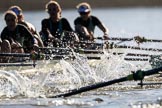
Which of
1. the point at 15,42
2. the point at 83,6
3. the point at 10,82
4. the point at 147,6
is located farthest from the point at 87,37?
the point at 147,6

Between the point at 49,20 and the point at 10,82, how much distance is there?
4.83m

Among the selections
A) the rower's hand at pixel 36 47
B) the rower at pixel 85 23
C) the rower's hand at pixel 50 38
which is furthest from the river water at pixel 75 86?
the rower at pixel 85 23

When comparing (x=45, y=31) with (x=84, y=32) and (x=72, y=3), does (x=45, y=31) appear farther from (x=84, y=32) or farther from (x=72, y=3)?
(x=72, y=3)

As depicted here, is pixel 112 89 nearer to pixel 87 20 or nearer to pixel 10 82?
pixel 10 82

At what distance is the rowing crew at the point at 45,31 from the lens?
1552 centimetres

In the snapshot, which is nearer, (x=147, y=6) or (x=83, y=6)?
(x=83, y=6)

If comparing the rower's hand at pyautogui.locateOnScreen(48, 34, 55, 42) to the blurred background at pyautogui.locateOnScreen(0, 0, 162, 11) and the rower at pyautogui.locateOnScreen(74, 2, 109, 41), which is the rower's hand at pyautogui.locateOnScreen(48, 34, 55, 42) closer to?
the rower at pyautogui.locateOnScreen(74, 2, 109, 41)

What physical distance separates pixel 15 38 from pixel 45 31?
2.01 meters

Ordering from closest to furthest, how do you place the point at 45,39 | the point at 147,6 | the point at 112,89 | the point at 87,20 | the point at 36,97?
the point at 36,97, the point at 112,89, the point at 45,39, the point at 87,20, the point at 147,6

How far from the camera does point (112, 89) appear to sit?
12.8 metres

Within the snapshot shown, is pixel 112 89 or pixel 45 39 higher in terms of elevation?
pixel 45 39

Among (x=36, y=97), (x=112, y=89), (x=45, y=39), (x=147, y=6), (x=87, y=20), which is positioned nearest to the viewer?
(x=36, y=97)

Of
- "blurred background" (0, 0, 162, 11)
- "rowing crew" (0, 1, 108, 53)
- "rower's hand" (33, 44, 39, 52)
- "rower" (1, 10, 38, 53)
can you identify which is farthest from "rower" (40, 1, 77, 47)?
"blurred background" (0, 0, 162, 11)

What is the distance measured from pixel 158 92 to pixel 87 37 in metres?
6.43
